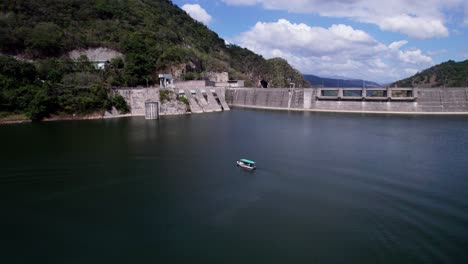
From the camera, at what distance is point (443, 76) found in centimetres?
10956

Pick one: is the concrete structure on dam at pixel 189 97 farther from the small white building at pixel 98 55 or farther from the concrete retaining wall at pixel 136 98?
the small white building at pixel 98 55

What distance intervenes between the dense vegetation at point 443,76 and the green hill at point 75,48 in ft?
242

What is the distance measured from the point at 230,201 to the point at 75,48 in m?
54.4

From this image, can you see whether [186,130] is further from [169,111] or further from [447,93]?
[447,93]

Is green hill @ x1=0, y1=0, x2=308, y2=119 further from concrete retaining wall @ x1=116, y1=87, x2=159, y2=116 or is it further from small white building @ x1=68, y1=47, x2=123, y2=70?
concrete retaining wall @ x1=116, y1=87, x2=159, y2=116

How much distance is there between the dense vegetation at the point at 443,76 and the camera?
98188mm

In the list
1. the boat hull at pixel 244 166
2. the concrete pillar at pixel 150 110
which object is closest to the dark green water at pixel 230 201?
the boat hull at pixel 244 166

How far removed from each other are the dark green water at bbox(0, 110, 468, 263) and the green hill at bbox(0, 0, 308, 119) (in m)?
15.5

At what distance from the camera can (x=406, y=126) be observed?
3797cm

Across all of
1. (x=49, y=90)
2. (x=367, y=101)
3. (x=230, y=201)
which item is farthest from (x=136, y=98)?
(x=367, y=101)

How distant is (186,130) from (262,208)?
2080cm

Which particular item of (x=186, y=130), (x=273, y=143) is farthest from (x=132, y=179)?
(x=186, y=130)

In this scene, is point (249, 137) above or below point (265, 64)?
below

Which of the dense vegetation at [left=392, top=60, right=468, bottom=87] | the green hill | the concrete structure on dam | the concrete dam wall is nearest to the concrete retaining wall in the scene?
the concrete structure on dam
